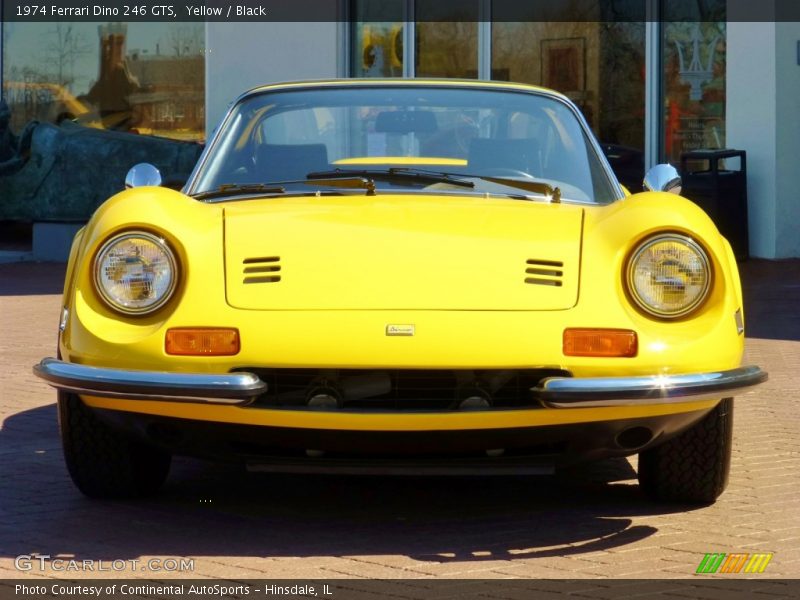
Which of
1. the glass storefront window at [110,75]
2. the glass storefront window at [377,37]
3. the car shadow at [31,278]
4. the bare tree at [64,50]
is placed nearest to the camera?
the car shadow at [31,278]

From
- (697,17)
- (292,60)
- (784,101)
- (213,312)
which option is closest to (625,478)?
(213,312)

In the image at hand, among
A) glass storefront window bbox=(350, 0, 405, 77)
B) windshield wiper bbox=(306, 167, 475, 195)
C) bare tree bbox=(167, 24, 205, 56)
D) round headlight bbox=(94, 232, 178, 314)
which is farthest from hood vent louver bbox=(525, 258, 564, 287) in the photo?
bare tree bbox=(167, 24, 205, 56)

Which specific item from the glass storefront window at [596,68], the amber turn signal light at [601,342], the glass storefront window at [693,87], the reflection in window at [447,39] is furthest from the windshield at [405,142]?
the reflection in window at [447,39]

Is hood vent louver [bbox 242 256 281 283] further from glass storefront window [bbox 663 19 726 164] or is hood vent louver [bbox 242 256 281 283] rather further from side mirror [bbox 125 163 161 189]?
glass storefront window [bbox 663 19 726 164]

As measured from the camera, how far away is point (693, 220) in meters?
4.24

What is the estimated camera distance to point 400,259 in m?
4.12

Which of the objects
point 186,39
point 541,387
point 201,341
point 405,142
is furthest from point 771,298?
point 186,39

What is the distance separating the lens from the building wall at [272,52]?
16312 mm

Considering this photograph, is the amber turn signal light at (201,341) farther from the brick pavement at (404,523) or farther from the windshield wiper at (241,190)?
the windshield wiper at (241,190)

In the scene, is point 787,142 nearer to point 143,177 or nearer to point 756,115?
point 756,115

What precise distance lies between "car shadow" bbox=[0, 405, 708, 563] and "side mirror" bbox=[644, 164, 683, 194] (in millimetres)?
1007

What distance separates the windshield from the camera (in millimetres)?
4973
